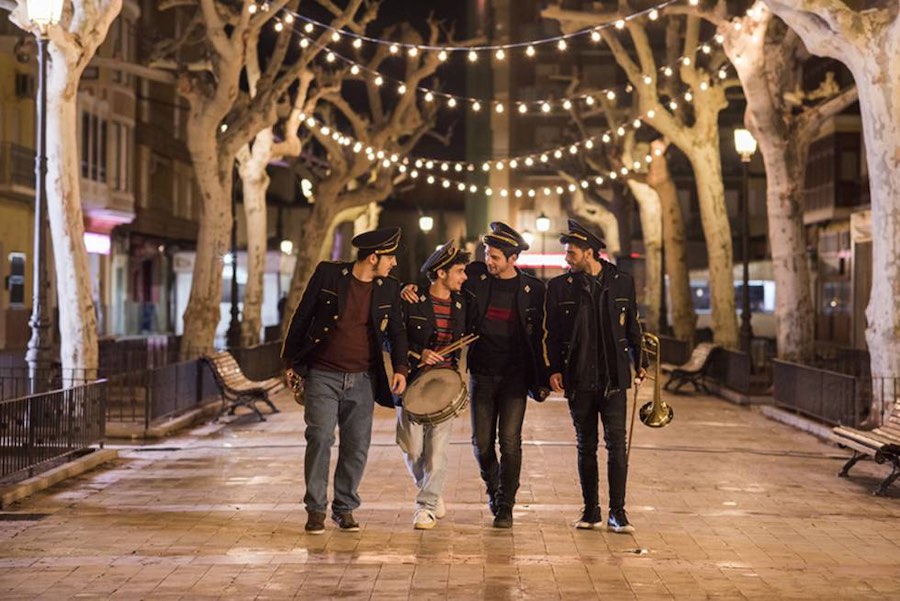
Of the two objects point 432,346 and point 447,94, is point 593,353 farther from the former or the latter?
point 447,94

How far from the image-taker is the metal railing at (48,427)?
12.9 m

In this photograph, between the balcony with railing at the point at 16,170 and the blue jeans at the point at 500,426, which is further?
the balcony with railing at the point at 16,170

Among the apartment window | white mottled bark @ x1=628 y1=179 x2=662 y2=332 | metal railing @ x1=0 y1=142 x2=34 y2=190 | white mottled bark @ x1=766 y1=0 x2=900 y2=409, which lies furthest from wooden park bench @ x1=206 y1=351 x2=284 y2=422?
the apartment window

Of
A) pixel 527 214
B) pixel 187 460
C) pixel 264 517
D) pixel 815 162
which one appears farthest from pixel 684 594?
pixel 527 214

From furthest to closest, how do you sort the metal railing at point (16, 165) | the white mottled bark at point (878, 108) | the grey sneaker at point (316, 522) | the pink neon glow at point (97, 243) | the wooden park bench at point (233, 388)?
1. the pink neon glow at point (97, 243)
2. the metal railing at point (16, 165)
3. the wooden park bench at point (233, 388)
4. the white mottled bark at point (878, 108)
5. the grey sneaker at point (316, 522)

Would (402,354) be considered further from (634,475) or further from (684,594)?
(634,475)

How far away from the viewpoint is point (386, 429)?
64.2ft

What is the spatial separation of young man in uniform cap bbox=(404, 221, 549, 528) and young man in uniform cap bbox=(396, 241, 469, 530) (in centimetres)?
15

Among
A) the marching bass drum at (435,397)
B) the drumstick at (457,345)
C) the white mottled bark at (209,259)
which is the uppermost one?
the white mottled bark at (209,259)

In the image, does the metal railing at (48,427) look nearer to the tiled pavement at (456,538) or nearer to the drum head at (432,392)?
the tiled pavement at (456,538)

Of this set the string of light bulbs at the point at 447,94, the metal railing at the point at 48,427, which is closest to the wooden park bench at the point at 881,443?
the metal railing at the point at 48,427

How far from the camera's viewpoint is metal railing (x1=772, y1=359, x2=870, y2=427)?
18.8m

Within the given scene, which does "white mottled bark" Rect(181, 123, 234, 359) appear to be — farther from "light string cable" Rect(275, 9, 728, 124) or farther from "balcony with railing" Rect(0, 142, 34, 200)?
"balcony with railing" Rect(0, 142, 34, 200)

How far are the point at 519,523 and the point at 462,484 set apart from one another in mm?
2384
